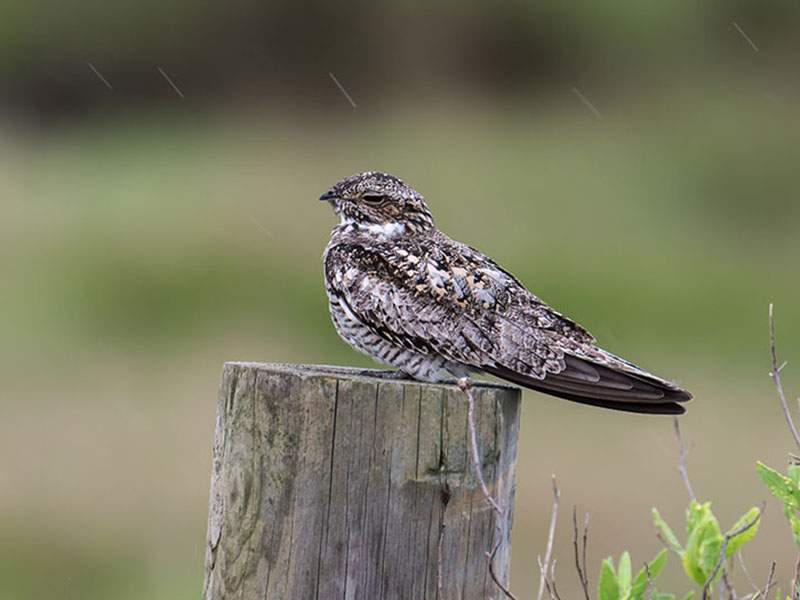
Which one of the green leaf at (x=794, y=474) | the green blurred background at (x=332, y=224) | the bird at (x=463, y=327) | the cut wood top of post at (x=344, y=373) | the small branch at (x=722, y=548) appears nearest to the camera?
the small branch at (x=722, y=548)

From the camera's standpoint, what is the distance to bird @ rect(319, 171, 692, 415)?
13.0 feet

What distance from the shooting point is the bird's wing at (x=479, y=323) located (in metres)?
3.95

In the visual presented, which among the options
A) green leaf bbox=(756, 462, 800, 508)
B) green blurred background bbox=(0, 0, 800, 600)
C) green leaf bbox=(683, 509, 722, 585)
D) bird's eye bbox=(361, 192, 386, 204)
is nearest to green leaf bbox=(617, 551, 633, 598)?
green leaf bbox=(683, 509, 722, 585)

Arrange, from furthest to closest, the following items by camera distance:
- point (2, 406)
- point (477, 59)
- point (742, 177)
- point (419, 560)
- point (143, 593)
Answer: point (477, 59), point (742, 177), point (2, 406), point (143, 593), point (419, 560)

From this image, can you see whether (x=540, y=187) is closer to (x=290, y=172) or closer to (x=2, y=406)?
(x=290, y=172)

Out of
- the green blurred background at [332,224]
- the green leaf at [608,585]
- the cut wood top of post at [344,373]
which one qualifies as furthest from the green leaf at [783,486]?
the green blurred background at [332,224]

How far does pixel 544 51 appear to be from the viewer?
115 ft

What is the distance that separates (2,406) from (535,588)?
759 cm

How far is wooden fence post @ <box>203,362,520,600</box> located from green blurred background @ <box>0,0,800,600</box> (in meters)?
7.66

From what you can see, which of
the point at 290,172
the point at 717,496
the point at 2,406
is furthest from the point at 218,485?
the point at 290,172

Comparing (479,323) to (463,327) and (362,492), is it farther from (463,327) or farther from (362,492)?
(362,492)

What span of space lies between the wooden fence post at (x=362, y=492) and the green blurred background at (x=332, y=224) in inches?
302

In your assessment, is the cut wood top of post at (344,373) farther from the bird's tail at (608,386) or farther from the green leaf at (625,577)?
the green leaf at (625,577)

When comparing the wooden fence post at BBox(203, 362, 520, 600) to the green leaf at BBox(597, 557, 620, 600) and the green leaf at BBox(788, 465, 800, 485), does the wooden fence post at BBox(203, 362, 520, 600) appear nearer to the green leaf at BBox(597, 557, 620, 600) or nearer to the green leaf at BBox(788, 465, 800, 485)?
the green leaf at BBox(597, 557, 620, 600)
